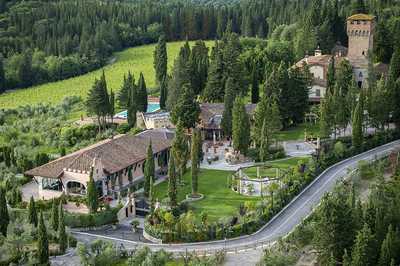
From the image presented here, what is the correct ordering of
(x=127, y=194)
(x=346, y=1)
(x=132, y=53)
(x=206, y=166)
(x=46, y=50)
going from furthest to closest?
(x=132, y=53)
(x=46, y=50)
(x=346, y=1)
(x=206, y=166)
(x=127, y=194)

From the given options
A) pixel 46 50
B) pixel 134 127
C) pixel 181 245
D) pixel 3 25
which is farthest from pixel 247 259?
pixel 3 25

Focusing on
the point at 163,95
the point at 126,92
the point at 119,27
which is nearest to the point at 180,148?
the point at 163,95

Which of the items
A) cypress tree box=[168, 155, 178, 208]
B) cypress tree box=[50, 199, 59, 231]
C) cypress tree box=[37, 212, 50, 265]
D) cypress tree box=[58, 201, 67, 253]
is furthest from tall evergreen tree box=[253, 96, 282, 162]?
cypress tree box=[37, 212, 50, 265]

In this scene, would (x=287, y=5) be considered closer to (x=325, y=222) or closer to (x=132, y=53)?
(x=132, y=53)

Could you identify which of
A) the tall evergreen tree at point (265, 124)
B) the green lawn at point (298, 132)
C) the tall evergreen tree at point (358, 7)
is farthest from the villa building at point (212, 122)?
the tall evergreen tree at point (358, 7)

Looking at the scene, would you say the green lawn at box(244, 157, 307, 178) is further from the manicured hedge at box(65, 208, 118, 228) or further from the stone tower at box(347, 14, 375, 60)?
the stone tower at box(347, 14, 375, 60)

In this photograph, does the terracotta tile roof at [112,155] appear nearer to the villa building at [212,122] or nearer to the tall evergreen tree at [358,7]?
the villa building at [212,122]
